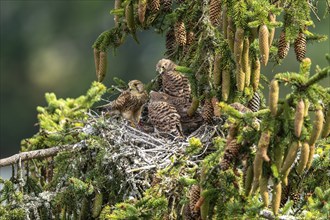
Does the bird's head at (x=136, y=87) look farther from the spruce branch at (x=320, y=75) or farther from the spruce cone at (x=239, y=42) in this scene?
the spruce branch at (x=320, y=75)

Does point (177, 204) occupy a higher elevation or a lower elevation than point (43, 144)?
lower

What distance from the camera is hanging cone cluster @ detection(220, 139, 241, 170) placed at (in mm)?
4738

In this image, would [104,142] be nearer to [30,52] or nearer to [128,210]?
[128,210]

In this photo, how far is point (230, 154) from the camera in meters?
4.78

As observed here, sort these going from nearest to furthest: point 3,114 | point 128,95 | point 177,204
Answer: point 177,204, point 128,95, point 3,114

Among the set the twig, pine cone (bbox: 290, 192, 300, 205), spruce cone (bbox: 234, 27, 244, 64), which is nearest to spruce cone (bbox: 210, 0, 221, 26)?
spruce cone (bbox: 234, 27, 244, 64)

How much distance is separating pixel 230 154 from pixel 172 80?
1.85m

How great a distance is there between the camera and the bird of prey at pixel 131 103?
668 cm

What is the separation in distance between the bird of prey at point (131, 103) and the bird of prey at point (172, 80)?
0.70ft

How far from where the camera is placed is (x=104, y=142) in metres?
6.18

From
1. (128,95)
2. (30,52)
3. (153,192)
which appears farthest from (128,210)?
(30,52)

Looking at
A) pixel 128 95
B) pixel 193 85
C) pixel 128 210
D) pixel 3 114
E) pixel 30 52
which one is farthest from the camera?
pixel 30 52

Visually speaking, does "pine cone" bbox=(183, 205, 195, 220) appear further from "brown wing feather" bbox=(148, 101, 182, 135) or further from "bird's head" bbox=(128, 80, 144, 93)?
"bird's head" bbox=(128, 80, 144, 93)

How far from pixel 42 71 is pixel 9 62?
6.14ft
